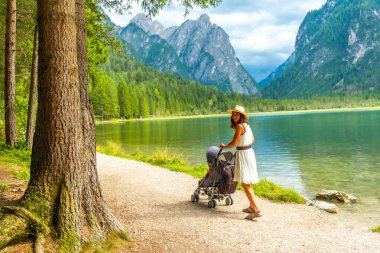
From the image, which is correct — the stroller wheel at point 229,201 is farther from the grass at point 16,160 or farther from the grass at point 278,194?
the grass at point 16,160

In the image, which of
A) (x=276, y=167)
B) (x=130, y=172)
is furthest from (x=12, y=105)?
(x=276, y=167)

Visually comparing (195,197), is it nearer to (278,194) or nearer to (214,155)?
(214,155)

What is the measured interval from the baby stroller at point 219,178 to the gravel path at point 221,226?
0.38 meters

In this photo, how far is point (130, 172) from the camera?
17.1 m

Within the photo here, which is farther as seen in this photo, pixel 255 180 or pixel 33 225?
pixel 255 180

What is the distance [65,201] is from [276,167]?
21154mm

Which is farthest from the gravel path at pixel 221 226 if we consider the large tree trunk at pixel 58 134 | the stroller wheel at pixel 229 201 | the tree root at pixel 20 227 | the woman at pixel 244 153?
the tree root at pixel 20 227

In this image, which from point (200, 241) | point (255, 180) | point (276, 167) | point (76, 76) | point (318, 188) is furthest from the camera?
point (276, 167)

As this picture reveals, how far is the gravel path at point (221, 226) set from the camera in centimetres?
756

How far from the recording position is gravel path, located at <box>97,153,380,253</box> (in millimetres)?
7559

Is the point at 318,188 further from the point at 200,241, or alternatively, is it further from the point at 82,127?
the point at 82,127

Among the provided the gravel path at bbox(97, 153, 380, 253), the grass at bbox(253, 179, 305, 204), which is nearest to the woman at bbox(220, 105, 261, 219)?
the gravel path at bbox(97, 153, 380, 253)

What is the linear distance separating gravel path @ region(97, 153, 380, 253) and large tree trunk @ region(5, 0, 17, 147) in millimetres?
6875

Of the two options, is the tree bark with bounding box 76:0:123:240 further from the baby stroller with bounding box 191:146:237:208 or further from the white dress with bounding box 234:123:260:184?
the baby stroller with bounding box 191:146:237:208
